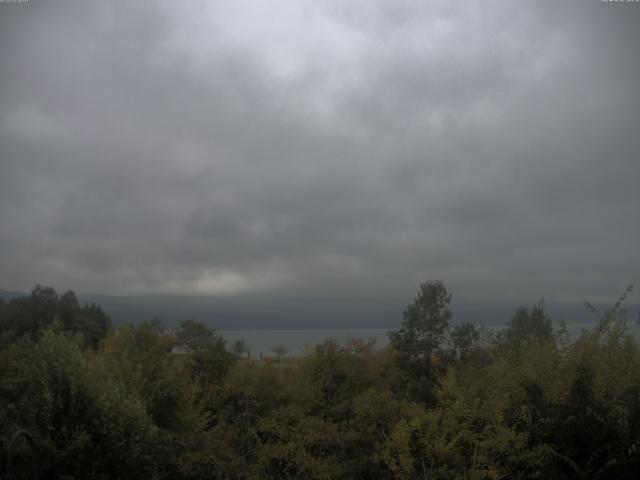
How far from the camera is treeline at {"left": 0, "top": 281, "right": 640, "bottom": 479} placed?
10688 mm

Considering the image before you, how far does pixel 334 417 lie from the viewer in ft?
62.1

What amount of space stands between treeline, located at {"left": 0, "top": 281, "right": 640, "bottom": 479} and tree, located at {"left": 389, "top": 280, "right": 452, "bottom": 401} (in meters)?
6.85

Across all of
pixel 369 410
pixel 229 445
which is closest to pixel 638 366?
pixel 369 410

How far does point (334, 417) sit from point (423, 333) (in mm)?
10267

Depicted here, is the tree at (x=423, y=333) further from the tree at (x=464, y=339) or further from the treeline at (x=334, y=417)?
the treeline at (x=334, y=417)

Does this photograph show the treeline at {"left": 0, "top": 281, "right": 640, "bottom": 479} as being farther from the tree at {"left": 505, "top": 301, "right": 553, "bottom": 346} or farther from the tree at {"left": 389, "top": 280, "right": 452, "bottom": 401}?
the tree at {"left": 389, "top": 280, "right": 452, "bottom": 401}

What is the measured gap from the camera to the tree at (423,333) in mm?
27641

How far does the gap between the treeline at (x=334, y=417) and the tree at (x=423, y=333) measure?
6.85 m

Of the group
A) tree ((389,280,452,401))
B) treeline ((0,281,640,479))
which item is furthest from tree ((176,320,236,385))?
tree ((389,280,452,401))

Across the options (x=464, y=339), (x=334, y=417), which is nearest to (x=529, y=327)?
(x=464, y=339)

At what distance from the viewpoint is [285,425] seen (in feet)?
59.9

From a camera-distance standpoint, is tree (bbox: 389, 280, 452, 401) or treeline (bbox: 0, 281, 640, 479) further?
tree (bbox: 389, 280, 452, 401)

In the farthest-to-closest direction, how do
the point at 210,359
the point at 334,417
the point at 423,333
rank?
the point at 423,333
the point at 210,359
the point at 334,417

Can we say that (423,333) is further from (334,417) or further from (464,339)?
(334,417)
